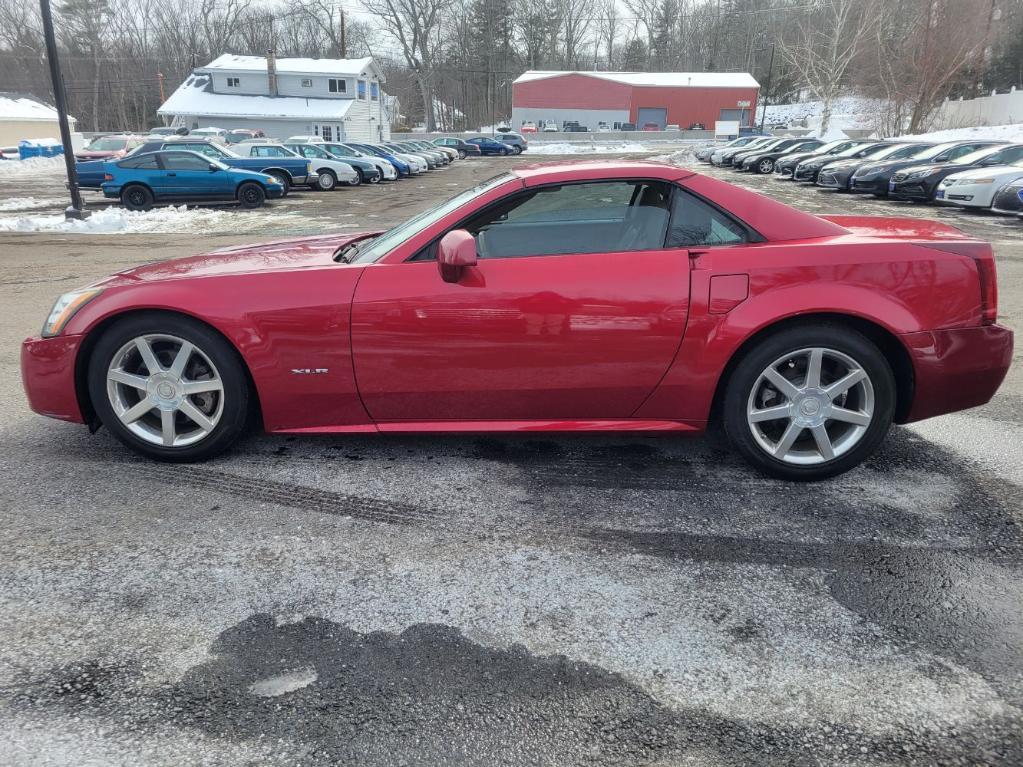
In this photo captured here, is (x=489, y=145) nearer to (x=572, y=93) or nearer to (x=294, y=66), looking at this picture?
(x=294, y=66)

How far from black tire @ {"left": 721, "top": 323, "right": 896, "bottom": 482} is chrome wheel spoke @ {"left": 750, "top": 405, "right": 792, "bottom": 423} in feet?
0.13

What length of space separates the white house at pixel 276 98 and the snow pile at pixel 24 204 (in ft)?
113

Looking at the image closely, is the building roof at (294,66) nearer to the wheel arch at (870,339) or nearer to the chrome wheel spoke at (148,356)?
the chrome wheel spoke at (148,356)

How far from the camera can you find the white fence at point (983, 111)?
4575 cm

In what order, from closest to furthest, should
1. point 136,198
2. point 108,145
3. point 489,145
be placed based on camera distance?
point 136,198 < point 108,145 < point 489,145

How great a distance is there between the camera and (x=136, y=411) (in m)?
3.53

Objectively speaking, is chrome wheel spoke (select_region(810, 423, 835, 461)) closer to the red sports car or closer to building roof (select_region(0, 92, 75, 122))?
the red sports car

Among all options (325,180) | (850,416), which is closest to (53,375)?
(850,416)

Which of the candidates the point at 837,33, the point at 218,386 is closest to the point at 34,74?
the point at 837,33

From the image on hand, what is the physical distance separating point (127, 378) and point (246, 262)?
2.64 ft

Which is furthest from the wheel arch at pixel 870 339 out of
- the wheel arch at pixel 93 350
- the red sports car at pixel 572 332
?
the wheel arch at pixel 93 350

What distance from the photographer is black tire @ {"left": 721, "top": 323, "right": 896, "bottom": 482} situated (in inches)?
129

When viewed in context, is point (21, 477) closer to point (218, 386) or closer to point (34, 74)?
point (218, 386)

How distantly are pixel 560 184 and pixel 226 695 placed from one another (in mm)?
2523
